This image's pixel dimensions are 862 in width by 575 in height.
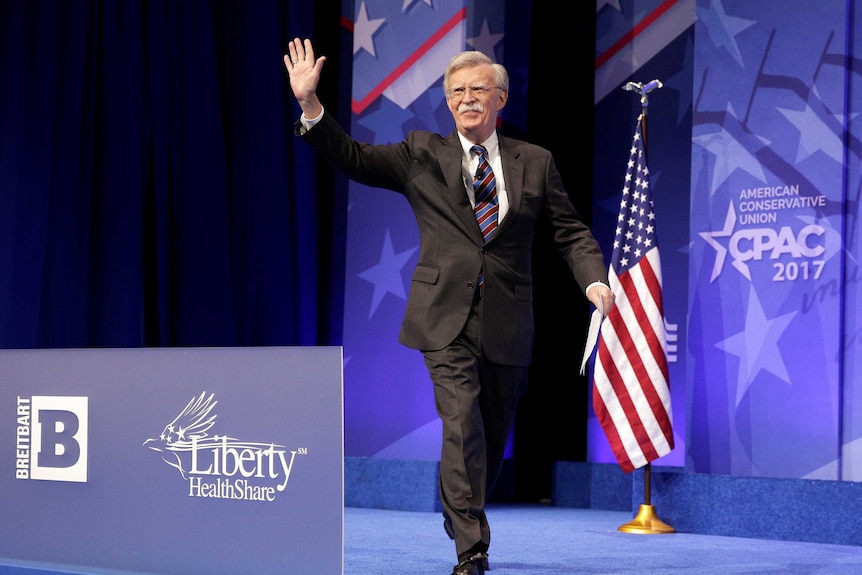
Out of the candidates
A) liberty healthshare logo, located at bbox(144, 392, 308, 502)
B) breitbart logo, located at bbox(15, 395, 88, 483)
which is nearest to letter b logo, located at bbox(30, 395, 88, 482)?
breitbart logo, located at bbox(15, 395, 88, 483)

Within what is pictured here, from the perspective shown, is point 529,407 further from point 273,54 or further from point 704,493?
point 273,54

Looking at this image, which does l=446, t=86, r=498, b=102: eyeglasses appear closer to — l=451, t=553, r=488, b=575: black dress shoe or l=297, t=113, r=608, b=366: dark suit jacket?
l=297, t=113, r=608, b=366: dark suit jacket

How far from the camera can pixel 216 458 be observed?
250 centimetres

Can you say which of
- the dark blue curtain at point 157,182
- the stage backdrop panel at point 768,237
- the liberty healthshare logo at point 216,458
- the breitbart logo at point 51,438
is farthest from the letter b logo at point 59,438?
the stage backdrop panel at point 768,237

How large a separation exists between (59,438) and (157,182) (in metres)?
3.24

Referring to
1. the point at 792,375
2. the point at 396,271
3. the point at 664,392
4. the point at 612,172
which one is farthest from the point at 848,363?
the point at 396,271

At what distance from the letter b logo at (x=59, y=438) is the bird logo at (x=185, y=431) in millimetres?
265

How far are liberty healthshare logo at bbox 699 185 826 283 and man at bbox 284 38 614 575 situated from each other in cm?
189

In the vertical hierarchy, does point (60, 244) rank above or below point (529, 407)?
above

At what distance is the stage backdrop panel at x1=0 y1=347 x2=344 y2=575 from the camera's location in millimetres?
2355

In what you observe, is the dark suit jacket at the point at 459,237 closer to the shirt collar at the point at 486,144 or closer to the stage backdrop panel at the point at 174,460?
the shirt collar at the point at 486,144

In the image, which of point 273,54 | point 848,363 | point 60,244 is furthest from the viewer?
point 273,54

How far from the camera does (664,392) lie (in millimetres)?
4691

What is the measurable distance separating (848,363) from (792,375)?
238 millimetres
